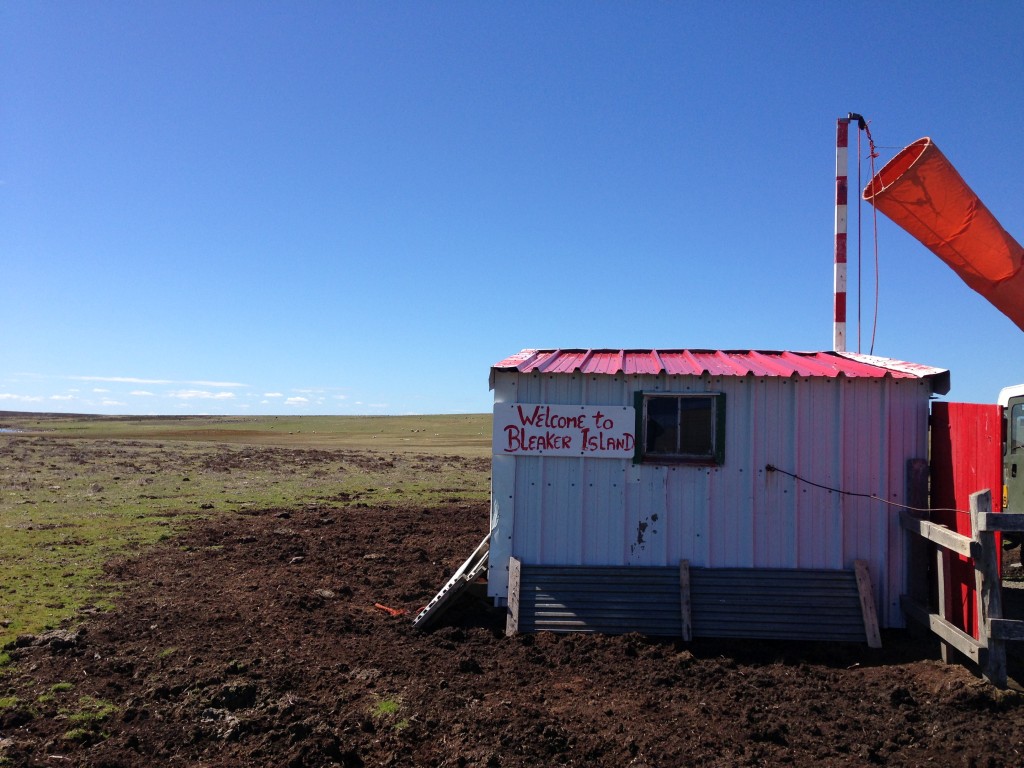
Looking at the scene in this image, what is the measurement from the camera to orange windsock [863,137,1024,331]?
8.48 m

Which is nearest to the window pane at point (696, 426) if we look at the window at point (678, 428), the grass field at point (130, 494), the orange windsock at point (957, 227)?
the window at point (678, 428)

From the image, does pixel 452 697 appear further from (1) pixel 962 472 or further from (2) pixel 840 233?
(2) pixel 840 233

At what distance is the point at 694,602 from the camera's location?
9422 mm

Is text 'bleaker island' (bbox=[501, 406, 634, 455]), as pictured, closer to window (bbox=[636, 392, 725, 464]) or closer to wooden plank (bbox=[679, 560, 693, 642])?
window (bbox=[636, 392, 725, 464])

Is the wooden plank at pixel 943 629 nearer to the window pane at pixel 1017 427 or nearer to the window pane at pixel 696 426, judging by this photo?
the window pane at pixel 696 426

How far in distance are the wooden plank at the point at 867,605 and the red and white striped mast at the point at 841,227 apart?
13.1 ft

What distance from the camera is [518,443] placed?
9.95 meters

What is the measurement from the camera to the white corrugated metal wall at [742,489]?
9.55 m

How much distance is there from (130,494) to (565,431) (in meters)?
18.5

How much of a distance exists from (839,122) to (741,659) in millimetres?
8488

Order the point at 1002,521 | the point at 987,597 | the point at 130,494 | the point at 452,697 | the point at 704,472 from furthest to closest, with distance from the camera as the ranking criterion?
the point at 130,494
the point at 704,472
the point at 452,697
the point at 987,597
the point at 1002,521

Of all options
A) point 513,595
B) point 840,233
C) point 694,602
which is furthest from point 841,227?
point 513,595

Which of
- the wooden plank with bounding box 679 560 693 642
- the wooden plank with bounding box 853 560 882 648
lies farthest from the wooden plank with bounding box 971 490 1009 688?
the wooden plank with bounding box 679 560 693 642

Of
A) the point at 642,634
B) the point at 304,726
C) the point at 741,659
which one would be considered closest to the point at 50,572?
the point at 304,726
